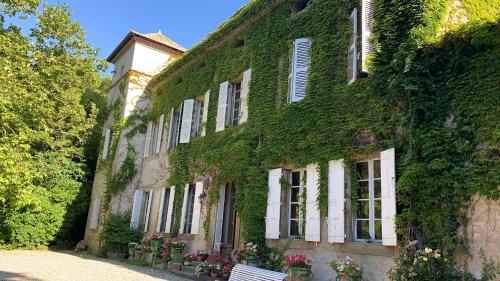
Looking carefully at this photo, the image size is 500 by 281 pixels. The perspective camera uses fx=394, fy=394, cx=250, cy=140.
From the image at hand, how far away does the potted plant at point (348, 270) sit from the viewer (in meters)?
5.92

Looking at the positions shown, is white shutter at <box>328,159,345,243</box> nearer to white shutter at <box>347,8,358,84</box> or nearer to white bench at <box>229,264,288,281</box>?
white bench at <box>229,264,288,281</box>

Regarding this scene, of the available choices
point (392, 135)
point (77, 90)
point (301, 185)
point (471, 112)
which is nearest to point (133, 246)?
point (301, 185)

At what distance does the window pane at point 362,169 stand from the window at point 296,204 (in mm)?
1253

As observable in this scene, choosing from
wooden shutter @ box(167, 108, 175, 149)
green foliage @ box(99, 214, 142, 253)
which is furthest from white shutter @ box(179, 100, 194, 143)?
green foliage @ box(99, 214, 142, 253)

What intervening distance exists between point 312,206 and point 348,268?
1.58 meters

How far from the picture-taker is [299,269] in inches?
260

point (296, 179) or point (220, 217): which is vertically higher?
point (296, 179)

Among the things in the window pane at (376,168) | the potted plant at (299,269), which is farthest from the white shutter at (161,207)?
the window pane at (376,168)

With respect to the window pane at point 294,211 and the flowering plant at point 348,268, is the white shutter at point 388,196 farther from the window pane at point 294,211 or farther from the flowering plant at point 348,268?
the window pane at point 294,211

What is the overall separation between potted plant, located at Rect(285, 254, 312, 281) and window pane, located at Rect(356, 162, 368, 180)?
5.64 feet

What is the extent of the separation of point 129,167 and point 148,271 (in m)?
6.31

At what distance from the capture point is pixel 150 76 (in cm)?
Result: 1642

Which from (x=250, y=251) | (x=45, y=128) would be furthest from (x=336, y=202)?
(x=45, y=128)

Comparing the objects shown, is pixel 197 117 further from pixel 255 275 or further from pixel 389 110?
pixel 255 275
